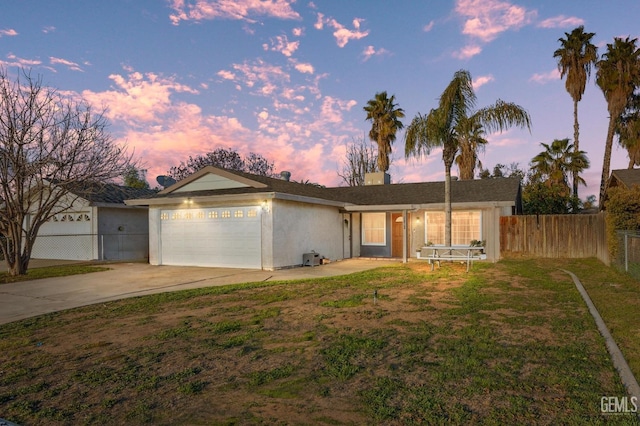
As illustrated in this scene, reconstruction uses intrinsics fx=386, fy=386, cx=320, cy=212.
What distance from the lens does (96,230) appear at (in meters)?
20.4

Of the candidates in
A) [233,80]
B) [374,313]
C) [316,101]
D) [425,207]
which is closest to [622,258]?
[425,207]

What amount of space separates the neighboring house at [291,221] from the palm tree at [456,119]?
8.50ft

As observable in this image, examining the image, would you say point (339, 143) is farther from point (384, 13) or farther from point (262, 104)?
point (384, 13)

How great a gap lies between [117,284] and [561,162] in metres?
29.9

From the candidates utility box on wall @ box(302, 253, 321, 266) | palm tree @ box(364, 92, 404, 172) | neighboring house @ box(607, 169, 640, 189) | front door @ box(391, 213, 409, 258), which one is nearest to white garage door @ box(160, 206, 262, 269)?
utility box on wall @ box(302, 253, 321, 266)

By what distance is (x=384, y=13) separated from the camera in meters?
15.0

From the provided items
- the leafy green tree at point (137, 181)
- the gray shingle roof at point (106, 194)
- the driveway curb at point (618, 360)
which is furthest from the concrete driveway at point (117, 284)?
the leafy green tree at point (137, 181)

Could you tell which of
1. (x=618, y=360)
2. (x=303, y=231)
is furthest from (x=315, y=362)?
(x=303, y=231)

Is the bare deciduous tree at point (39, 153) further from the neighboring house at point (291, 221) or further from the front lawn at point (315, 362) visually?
the front lawn at point (315, 362)

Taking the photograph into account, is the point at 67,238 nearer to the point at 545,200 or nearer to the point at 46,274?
the point at 46,274

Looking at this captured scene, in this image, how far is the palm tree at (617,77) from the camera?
2516 cm

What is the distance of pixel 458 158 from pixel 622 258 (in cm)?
1870

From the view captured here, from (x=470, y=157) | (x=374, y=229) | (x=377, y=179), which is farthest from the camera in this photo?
(x=470, y=157)

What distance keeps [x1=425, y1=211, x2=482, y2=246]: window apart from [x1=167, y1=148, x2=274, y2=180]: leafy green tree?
100 ft
